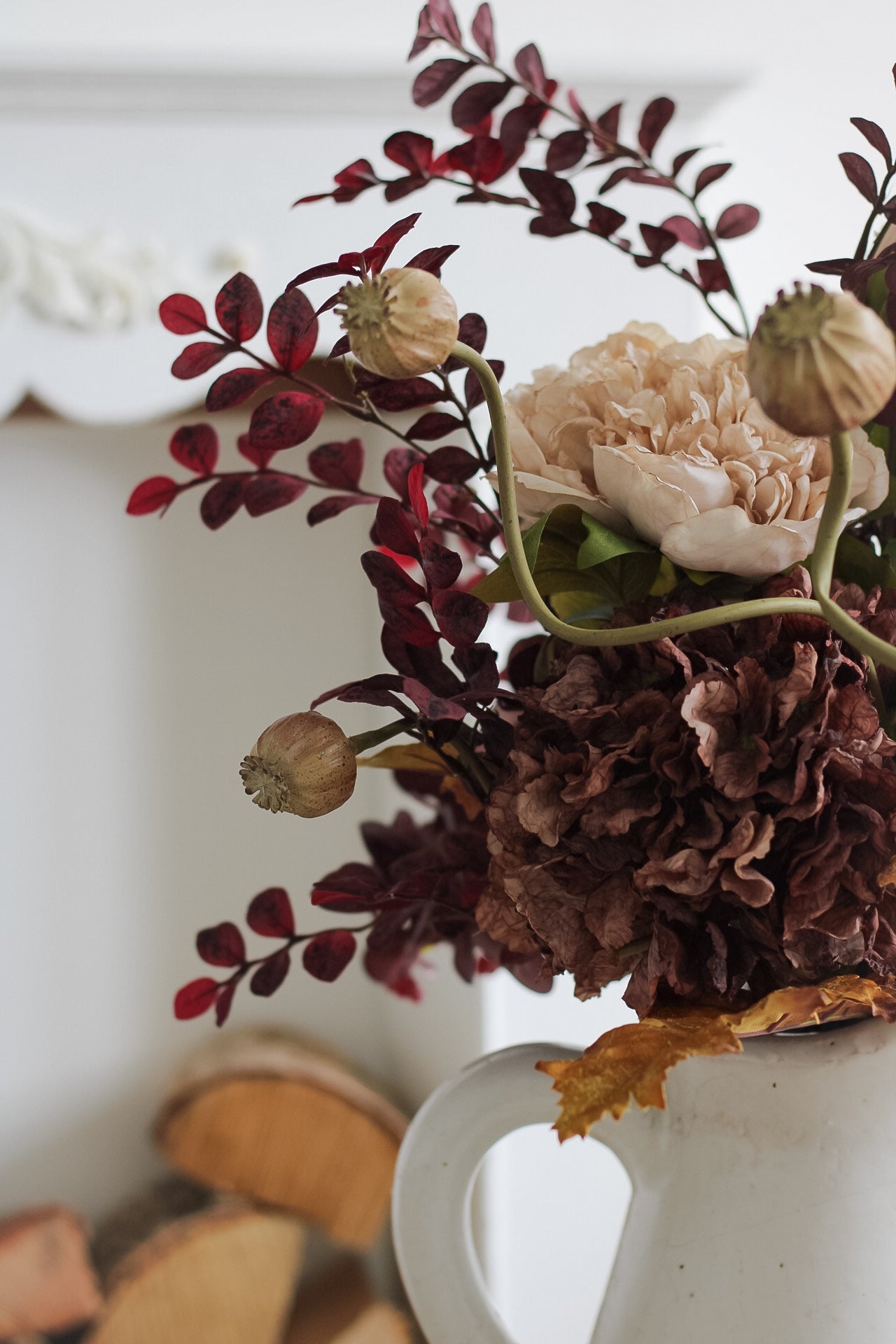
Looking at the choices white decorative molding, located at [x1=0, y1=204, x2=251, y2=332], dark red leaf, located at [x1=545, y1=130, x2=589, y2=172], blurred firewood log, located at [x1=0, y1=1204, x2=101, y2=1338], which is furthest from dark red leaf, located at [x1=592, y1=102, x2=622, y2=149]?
blurred firewood log, located at [x1=0, y1=1204, x2=101, y2=1338]

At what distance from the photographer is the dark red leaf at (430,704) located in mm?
272

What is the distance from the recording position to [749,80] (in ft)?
2.41

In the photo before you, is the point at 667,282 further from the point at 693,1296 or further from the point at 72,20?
the point at 693,1296

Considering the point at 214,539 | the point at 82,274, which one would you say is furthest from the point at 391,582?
the point at 214,539

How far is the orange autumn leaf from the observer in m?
0.24

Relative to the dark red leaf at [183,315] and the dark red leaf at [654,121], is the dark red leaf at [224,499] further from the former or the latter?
the dark red leaf at [654,121]

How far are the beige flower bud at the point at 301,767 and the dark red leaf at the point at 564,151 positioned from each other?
0.23 meters

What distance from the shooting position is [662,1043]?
249 millimetres

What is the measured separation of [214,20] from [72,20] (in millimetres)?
99

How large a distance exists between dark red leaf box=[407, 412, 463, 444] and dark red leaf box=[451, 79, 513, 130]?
0.36ft

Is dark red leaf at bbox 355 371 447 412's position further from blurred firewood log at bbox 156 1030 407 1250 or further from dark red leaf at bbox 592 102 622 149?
blurred firewood log at bbox 156 1030 407 1250

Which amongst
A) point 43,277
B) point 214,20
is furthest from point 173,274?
point 214,20

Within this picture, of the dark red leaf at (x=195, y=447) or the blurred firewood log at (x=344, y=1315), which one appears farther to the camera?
the blurred firewood log at (x=344, y=1315)

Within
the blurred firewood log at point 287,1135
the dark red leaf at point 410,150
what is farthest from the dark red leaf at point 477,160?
the blurred firewood log at point 287,1135
